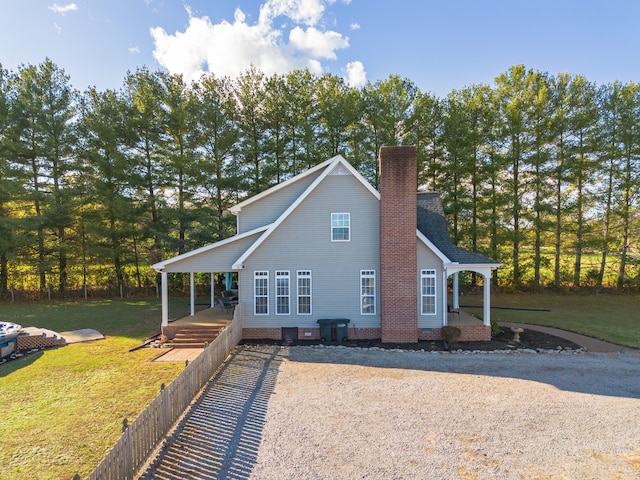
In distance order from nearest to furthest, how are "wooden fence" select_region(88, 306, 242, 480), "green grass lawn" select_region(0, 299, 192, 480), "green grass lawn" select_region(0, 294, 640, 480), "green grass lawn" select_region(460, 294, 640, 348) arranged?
"wooden fence" select_region(88, 306, 242, 480) → "green grass lawn" select_region(0, 299, 192, 480) → "green grass lawn" select_region(0, 294, 640, 480) → "green grass lawn" select_region(460, 294, 640, 348)

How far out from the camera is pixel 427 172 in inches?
1054

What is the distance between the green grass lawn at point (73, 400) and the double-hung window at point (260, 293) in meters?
4.25

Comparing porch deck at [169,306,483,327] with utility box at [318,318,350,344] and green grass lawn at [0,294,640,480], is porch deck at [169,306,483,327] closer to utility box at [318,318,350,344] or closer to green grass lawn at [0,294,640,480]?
green grass lawn at [0,294,640,480]

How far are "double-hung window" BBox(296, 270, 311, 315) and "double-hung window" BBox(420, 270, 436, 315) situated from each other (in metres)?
4.80

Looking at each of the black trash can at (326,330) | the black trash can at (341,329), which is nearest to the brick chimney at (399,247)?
the black trash can at (341,329)

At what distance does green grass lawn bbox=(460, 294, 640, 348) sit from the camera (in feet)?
50.7

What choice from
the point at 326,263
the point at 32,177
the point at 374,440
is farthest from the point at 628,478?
the point at 32,177

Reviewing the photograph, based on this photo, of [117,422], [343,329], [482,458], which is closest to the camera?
[482,458]

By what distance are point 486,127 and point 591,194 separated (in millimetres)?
9790

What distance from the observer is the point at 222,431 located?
6906 millimetres

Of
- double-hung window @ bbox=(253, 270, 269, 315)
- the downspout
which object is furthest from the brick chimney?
double-hung window @ bbox=(253, 270, 269, 315)

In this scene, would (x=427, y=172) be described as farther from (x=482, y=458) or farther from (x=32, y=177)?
(x=32, y=177)

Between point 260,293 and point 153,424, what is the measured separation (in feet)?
28.9

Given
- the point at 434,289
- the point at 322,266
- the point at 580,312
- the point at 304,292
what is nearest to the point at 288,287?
the point at 304,292
